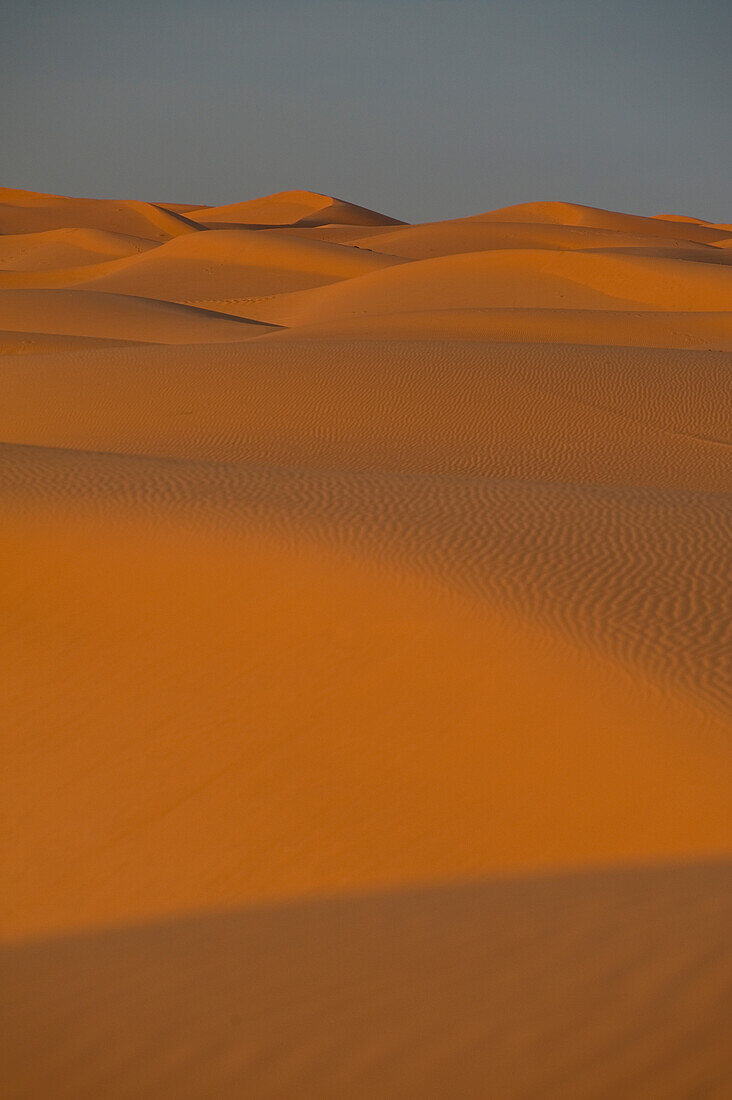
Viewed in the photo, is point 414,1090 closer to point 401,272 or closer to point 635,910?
point 635,910

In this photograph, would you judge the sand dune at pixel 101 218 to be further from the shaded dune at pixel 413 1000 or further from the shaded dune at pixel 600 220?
the shaded dune at pixel 413 1000

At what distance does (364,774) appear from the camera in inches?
187

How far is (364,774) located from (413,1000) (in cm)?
162

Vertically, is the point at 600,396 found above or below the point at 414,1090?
above

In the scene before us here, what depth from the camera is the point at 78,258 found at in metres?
51.7

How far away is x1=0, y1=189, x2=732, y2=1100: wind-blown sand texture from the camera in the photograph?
3.08m

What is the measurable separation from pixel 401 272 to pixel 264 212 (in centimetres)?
5714

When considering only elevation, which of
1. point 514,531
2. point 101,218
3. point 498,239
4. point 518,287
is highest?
point 101,218

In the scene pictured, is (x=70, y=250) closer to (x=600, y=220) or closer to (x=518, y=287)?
(x=518, y=287)

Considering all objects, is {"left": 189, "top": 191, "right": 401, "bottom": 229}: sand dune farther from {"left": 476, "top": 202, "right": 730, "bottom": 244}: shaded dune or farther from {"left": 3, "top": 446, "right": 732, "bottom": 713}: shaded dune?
{"left": 3, "top": 446, "right": 732, "bottom": 713}: shaded dune

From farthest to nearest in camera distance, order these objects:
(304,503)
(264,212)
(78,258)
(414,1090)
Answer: (264,212) → (78,258) → (304,503) → (414,1090)

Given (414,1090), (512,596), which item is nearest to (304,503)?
(512,596)

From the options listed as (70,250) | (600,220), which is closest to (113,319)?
(70,250)

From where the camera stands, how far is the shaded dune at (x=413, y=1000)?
113 inches
